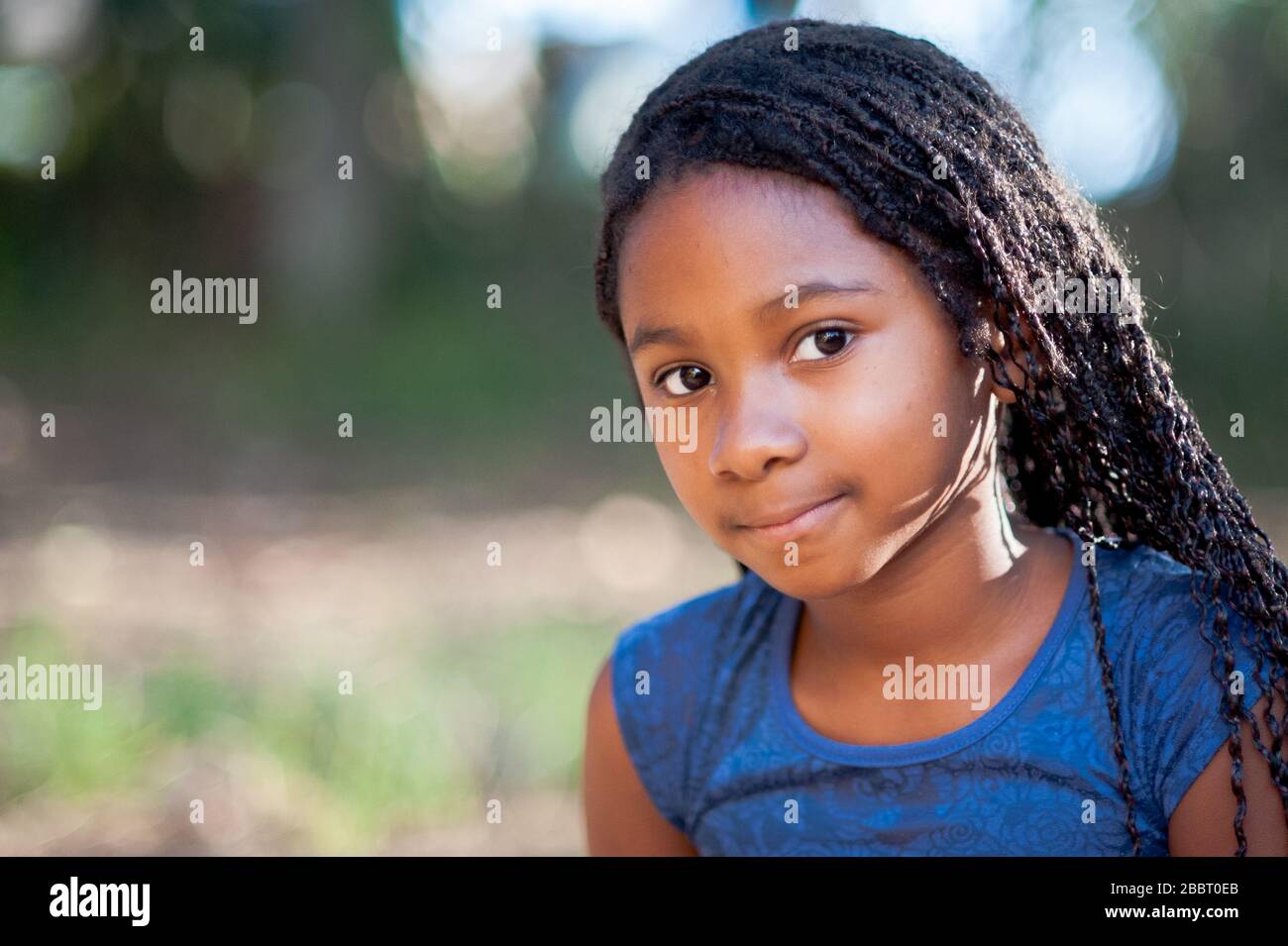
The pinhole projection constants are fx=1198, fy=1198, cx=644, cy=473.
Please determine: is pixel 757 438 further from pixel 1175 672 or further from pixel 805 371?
pixel 1175 672

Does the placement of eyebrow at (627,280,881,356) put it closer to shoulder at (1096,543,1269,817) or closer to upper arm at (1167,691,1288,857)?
shoulder at (1096,543,1269,817)

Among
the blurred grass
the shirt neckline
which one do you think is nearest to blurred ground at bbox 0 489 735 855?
the blurred grass

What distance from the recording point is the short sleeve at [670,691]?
2.31 metres

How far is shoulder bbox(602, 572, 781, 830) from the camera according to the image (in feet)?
7.58

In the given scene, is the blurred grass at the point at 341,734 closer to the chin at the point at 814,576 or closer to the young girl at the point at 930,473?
the young girl at the point at 930,473

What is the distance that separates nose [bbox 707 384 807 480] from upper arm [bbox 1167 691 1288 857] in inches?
30.9

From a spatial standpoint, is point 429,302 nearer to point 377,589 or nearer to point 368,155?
point 368,155

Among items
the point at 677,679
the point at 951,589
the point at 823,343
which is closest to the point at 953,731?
the point at 951,589

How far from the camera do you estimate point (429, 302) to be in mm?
11320

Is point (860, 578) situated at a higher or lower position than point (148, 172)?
lower

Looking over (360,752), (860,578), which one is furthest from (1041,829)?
(360,752)

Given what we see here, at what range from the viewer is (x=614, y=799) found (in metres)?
2.43

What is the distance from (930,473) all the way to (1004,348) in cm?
25

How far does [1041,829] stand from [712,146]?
121 centimetres
